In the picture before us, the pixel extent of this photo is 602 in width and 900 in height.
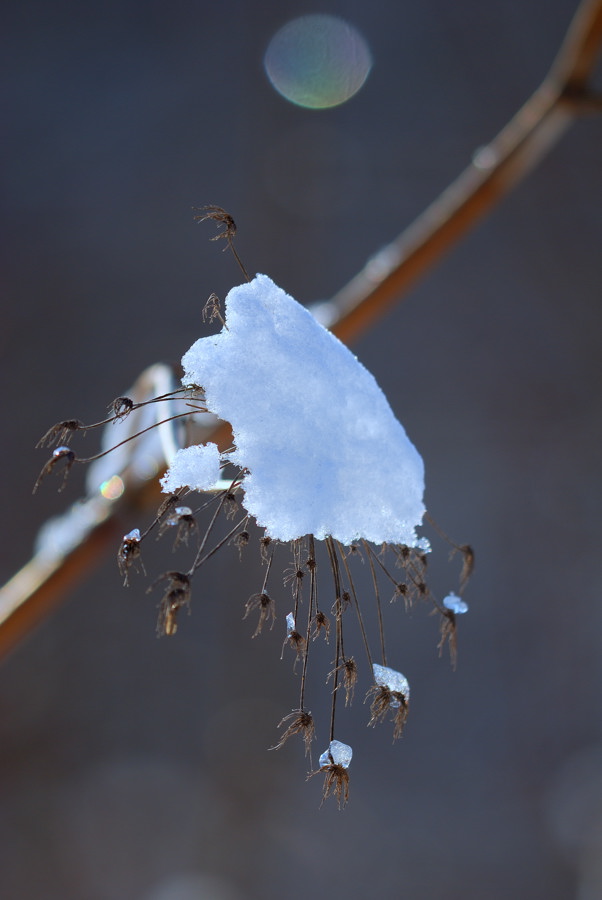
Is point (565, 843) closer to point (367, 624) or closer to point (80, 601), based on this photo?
point (367, 624)

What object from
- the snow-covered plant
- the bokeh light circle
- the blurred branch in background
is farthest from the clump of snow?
the bokeh light circle

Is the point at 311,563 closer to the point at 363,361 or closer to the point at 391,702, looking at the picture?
the point at 391,702

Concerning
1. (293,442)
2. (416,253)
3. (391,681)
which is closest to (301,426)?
(293,442)

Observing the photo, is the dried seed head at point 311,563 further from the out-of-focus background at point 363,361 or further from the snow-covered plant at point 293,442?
Answer: the out-of-focus background at point 363,361

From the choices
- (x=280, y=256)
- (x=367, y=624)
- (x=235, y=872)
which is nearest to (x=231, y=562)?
(x=367, y=624)

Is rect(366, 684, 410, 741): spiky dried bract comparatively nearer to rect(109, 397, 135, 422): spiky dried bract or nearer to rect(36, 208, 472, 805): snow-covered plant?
rect(36, 208, 472, 805): snow-covered plant

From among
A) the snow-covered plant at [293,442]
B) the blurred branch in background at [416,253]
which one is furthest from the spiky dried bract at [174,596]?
the blurred branch in background at [416,253]
